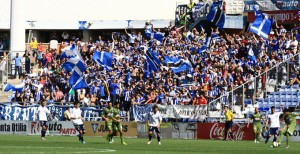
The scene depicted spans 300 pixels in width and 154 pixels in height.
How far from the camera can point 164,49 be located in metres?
64.7

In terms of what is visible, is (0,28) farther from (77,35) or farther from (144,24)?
(144,24)

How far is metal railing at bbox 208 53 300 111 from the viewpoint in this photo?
57.6 metres

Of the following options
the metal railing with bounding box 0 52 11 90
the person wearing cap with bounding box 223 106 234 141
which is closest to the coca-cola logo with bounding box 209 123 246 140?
the person wearing cap with bounding box 223 106 234 141

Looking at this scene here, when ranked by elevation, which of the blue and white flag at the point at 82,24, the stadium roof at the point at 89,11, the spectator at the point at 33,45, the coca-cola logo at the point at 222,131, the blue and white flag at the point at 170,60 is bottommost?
the coca-cola logo at the point at 222,131

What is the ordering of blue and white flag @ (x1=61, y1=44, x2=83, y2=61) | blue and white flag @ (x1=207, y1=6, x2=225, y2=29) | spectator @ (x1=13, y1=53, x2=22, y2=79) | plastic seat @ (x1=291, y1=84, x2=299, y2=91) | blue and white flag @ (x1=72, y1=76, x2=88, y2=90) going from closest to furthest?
plastic seat @ (x1=291, y1=84, x2=299, y2=91) < blue and white flag @ (x1=72, y1=76, x2=88, y2=90) < blue and white flag @ (x1=61, y1=44, x2=83, y2=61) < blue and white flag @ (x1=207, y1=6, x2=225, y2=29) < spectator @ (x1=13, y1=53, x2=22, y2=79)

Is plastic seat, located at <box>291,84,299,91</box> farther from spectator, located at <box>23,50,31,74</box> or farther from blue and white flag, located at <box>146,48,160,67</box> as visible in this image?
spectator, located at <box>23,50,31,74</box>

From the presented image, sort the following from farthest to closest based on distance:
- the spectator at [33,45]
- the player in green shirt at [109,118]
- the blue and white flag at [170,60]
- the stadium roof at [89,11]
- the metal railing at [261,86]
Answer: the stadium roof at [89,11] → the spectator at [33,45] → the blue and white flag at [170,60] → the metal railing at [261,86] → the player in green shirt at [109,118]

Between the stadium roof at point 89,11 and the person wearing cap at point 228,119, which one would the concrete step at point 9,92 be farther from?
the person wearing cap at point 228,119

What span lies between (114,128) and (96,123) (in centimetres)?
1113

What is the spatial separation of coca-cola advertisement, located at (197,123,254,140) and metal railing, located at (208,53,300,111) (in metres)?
1.03

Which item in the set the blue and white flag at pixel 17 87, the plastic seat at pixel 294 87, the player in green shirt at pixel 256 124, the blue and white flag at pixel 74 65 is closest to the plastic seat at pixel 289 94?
the plastic seat at pixel 294 87

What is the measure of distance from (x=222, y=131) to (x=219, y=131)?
0.20m

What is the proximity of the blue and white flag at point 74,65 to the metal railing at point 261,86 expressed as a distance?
32.8 ft

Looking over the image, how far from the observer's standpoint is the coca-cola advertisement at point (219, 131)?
5693 cm
